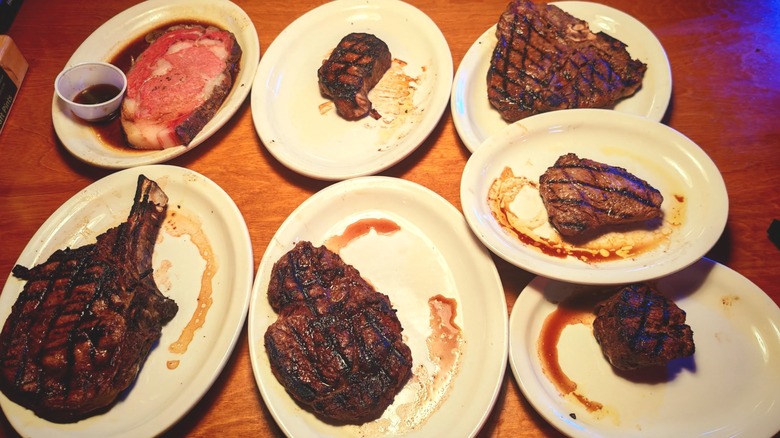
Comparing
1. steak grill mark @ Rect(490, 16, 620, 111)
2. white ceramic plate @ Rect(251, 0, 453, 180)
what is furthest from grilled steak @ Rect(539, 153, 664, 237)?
white ceramic plate @ Rect(251, 0, 453, 180)

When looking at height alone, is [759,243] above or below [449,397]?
above

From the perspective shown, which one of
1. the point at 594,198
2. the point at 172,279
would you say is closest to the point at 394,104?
the point at 594,198

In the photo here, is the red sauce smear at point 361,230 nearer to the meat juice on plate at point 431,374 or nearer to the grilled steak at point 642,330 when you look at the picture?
the meat juice on plate at point 431,374

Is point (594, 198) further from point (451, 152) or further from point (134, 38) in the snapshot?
point (134, 38)

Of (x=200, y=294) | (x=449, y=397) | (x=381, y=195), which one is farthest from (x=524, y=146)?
Answer: (x=200, y=294)

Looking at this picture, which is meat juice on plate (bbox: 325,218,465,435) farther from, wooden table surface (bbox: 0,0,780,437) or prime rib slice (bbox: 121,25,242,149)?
prime rib slice (bbox: 121,25,242,149)

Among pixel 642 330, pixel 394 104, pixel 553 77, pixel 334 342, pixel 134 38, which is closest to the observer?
pixel 642 330

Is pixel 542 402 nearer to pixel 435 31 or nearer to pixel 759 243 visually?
pixel 759 243
